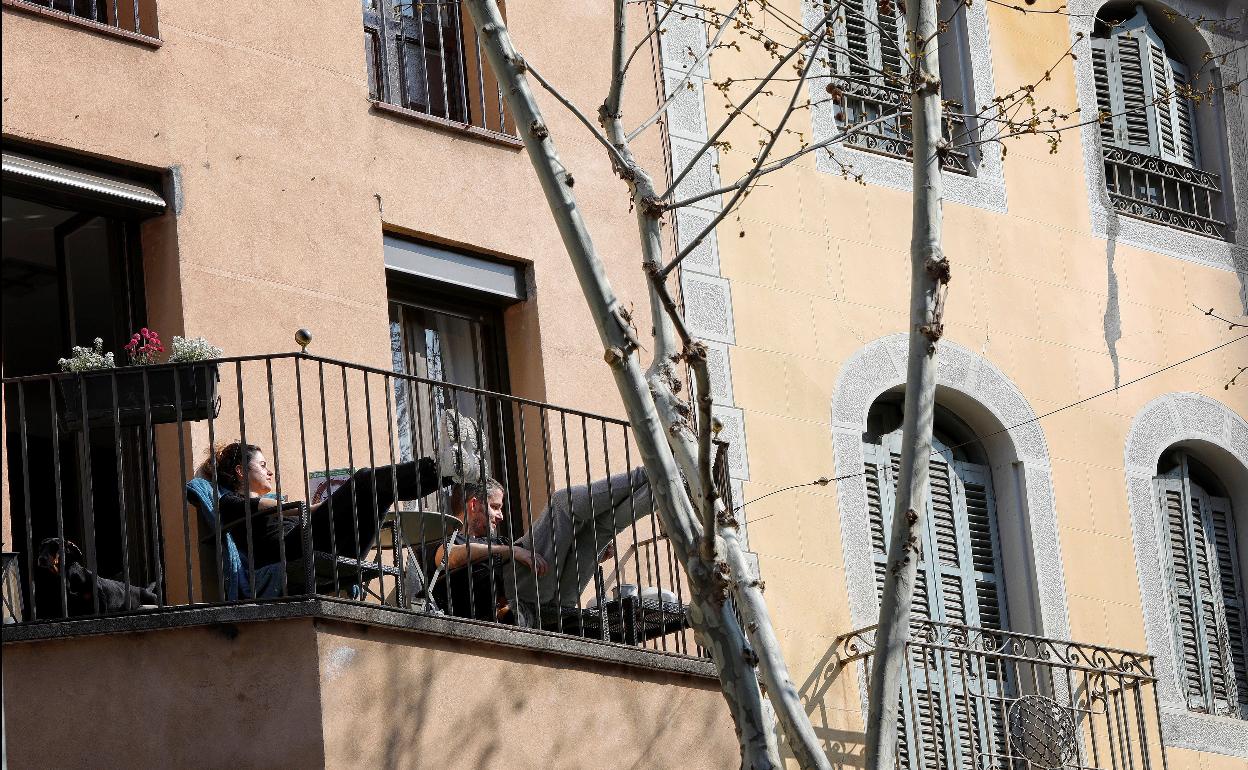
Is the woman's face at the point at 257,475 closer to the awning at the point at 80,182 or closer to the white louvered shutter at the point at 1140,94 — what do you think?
the awning at the point at 80,182

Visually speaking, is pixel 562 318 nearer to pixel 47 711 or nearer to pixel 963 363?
pixel 963 363

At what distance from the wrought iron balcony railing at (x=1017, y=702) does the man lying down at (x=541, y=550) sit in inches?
78.6

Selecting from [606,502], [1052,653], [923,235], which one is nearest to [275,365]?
[606,502]

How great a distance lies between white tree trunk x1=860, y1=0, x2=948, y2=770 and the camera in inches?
344

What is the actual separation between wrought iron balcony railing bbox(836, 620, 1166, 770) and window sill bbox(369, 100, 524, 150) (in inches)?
123

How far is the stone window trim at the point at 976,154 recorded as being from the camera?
14.6m

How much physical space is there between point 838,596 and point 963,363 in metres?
1.84

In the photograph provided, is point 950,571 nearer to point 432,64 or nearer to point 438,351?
point 438,351

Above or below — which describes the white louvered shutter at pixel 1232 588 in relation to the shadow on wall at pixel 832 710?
above

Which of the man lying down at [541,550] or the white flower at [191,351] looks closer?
the white flower at [191,351]

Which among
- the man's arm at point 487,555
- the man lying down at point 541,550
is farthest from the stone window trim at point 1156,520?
the man's arm at point 487,555

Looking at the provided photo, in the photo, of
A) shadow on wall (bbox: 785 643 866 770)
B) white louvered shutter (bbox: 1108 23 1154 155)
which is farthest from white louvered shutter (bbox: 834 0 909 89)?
shadow on wall (bbox: 785 643 866 770)

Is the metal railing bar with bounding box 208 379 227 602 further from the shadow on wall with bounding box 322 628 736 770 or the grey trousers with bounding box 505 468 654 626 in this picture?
the grey trousers with bounding box 505 468 654 626

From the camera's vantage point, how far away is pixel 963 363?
47.8 feet
